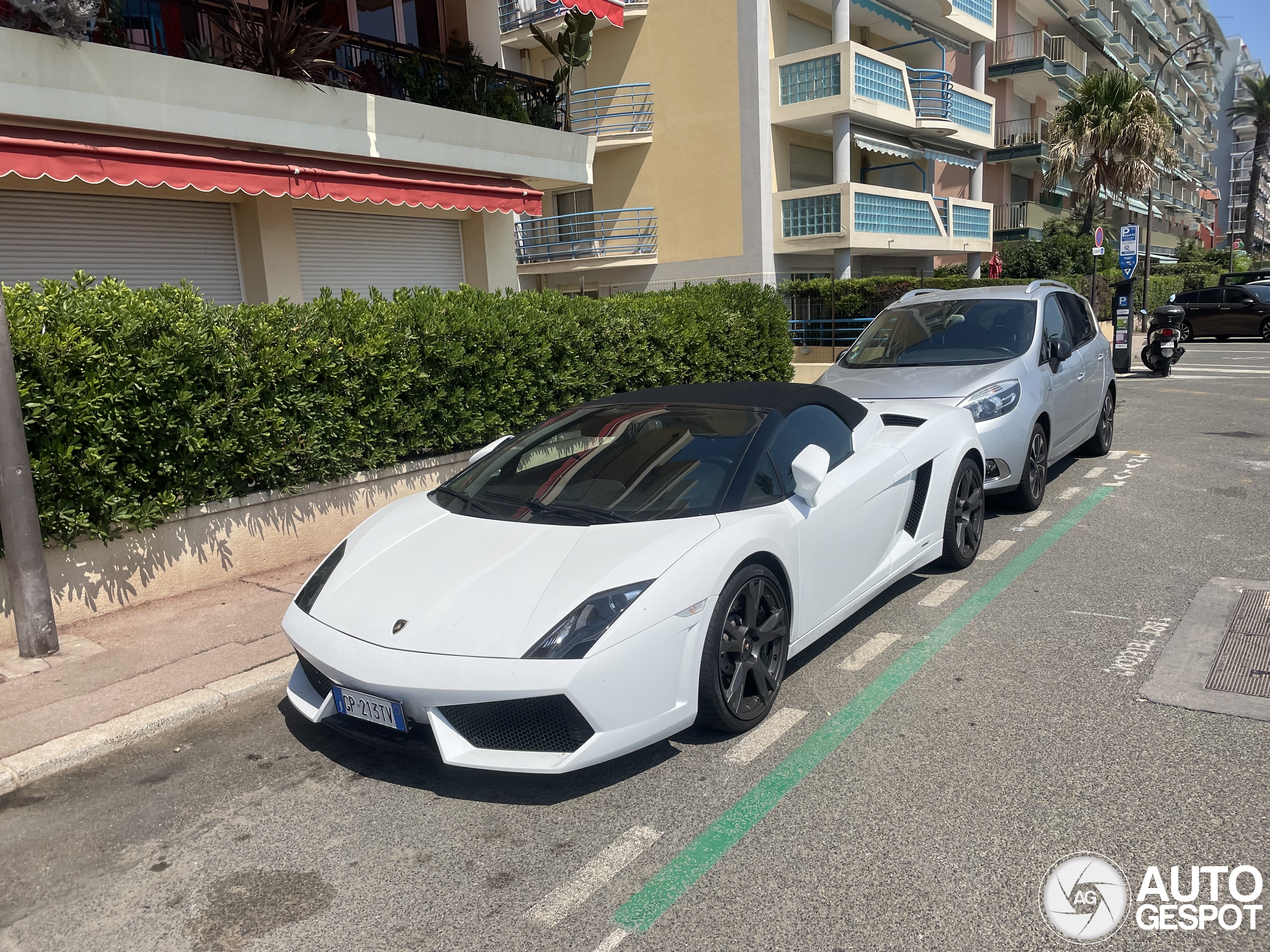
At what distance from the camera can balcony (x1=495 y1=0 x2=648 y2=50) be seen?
22859 mm

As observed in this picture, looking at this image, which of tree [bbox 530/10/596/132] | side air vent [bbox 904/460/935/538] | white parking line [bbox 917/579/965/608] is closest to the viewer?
side air vent [bbox 904/460/935/538]

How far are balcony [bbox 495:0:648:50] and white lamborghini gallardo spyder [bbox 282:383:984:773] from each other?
19.3 meters

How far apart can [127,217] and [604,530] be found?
7779mm

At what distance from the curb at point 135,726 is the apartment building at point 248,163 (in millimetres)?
4681

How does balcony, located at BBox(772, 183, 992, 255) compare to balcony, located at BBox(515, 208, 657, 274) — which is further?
balcony, located at BBox(515, 208, 657, 274)

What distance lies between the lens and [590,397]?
31.3 ft

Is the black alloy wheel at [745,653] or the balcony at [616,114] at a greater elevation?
the balcony at [616,114]

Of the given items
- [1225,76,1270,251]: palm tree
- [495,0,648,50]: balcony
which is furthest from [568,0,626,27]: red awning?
[1225,76,1270,251]: palm tree

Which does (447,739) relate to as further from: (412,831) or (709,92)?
(709,92)

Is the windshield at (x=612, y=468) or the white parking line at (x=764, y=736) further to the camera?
the windshield at (x=612, y=468)

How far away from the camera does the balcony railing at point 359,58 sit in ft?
30.7

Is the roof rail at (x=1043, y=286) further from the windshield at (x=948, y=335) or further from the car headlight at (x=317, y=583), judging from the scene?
the car headlight at (x=317, y=583)

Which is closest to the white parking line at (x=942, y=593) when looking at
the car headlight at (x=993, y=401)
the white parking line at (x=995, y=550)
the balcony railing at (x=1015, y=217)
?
the white parking line at (x=995, y=550)

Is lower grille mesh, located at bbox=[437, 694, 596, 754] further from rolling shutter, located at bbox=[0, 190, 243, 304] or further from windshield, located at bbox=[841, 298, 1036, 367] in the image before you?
rolling shutter, located at bbox=[0, 190, 243, 304]
